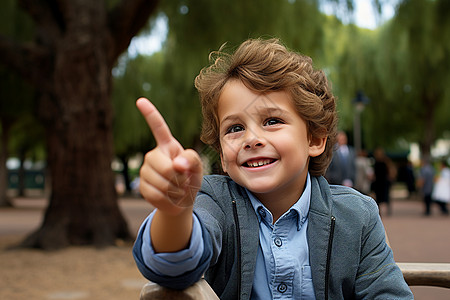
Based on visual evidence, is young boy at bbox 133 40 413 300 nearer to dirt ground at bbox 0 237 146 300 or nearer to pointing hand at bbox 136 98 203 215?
pointing hand at bbox 136 98 203 215

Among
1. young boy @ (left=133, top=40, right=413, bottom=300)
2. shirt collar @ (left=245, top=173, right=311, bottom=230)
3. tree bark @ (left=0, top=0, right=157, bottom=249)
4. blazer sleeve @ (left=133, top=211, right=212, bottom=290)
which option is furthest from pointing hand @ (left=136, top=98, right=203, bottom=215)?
tree bark @ (left=0, top=0, right=157, bottom=249)

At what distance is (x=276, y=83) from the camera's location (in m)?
1.44

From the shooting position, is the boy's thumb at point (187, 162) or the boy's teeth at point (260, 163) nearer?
the boy's thumb at point (187, 162)

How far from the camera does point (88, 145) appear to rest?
7559mm

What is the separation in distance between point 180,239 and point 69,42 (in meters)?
6.90

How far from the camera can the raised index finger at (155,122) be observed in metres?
0.94

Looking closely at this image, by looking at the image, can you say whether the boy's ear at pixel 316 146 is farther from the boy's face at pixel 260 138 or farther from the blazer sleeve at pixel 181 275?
the blazer sleeve at pixel 181 275

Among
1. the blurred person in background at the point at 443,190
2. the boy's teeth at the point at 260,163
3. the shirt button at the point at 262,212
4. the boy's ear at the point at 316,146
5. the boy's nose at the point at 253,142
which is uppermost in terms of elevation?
the boy's nose at the point at 253,142

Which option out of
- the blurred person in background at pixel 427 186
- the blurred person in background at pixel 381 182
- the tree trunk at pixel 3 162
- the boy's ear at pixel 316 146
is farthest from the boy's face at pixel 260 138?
the tree trunk at pixel 3 162

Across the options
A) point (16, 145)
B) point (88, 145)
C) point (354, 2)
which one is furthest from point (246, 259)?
point (16, 145)

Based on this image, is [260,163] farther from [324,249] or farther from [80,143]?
[80,143]

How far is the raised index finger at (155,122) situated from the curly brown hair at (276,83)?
1.74ft

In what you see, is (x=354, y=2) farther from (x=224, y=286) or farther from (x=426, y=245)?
(x=224, y=286)

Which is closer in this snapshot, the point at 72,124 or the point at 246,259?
the point at 246,259
